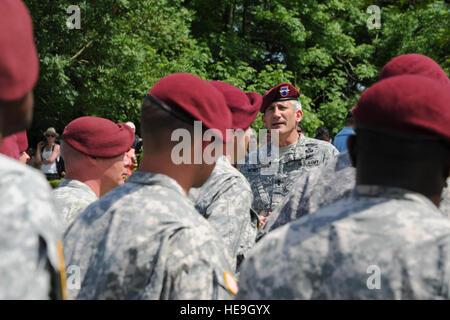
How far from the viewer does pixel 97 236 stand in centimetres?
206

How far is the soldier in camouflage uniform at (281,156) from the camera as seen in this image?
529 cm

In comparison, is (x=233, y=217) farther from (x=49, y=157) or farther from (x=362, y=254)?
(x=49, y=157)

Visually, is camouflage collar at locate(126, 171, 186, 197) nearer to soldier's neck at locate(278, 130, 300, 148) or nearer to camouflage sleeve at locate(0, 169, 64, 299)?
camouflage sleeve at locate(0, 169, 64, 299)

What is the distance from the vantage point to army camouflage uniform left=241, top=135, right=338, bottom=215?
5.27 metres

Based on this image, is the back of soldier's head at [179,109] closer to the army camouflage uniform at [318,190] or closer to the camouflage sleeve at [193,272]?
the camouflage sleeve at [193,272]

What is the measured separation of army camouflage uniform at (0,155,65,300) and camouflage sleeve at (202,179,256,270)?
1982mm

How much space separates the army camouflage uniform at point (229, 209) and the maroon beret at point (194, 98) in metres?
1.15

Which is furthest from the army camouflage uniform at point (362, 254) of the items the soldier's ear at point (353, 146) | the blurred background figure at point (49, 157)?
the blurred background figure at point (49, 157)

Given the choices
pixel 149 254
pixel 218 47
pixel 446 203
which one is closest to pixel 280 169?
pixel 446 203

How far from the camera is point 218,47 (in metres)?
18.9

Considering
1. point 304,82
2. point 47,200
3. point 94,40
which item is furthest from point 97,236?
point 304,82
